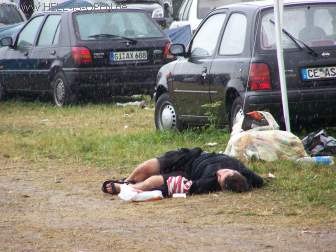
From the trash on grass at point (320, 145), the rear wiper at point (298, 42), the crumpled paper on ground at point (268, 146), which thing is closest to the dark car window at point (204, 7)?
the rear wiper at point (298, 42)

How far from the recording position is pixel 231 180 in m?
9.41

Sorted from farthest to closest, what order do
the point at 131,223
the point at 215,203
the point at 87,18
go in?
the point at 87,18
the point at 215,203
the point at 131,223

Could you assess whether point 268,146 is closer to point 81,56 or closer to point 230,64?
point 230,64

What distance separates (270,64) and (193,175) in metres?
2.92

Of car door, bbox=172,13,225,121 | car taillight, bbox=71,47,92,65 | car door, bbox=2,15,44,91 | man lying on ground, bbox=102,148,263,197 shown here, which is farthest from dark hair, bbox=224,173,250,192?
car door, bbox=2,15,44,91

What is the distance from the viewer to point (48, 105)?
19953mm

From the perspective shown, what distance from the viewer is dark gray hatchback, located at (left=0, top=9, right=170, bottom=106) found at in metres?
18.9

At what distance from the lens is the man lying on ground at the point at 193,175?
9492 millimetres

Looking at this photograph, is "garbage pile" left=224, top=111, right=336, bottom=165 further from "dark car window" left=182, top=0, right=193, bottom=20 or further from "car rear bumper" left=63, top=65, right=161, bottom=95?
"dark car window" left=182, top=0, right=193, bottom=20

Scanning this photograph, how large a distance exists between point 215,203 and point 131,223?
925 millimetres

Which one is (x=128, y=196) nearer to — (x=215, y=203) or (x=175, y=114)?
(x=215, y=203)

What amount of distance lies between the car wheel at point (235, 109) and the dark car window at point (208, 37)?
0.97m

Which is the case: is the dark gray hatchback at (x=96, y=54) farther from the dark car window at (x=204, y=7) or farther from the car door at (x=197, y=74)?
the dark car window at (x=204, y=7)

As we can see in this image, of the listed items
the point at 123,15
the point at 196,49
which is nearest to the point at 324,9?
the point at 196,49
